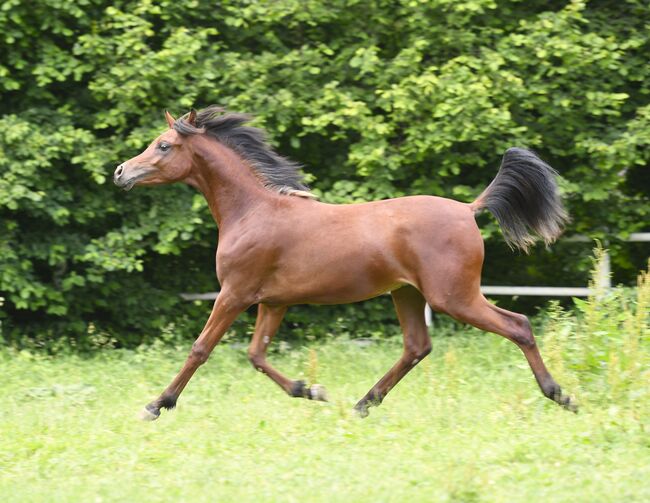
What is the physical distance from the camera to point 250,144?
6973 mm

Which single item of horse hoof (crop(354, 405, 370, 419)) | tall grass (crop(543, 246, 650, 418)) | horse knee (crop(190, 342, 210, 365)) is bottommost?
horse hoof (crop(354, 405, 370, 419))

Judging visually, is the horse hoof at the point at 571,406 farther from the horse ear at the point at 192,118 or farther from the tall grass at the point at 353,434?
the horse ear at the point at 192,118

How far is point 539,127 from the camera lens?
987 centimetres

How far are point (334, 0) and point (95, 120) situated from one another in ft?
8.75

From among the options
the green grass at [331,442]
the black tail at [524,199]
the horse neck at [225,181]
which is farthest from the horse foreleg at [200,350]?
the black tail at [524,199]

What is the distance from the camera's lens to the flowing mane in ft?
22.6

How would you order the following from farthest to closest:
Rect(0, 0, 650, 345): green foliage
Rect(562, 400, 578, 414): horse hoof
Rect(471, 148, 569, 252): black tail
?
Rect(0, 0, 650, 345): green foliage
Rect(471, 148, 569, 252): black tail
Rect(562, 400, 578, 414): horse hoof

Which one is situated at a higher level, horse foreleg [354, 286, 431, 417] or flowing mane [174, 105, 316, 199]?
flowing mane [174, 105, 316, 199]

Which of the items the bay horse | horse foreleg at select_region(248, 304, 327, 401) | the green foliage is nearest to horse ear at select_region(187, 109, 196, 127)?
the bay horse

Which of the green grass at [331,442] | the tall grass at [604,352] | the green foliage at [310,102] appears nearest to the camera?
the green grass at [331,442]

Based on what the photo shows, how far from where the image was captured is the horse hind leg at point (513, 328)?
20.6ft

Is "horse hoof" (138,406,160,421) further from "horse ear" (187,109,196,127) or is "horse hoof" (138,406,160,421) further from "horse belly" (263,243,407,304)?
"horse ear" (187,109,196,127)

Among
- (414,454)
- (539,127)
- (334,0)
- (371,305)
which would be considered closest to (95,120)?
(334,0)

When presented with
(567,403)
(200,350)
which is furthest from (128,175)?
(567,403)
